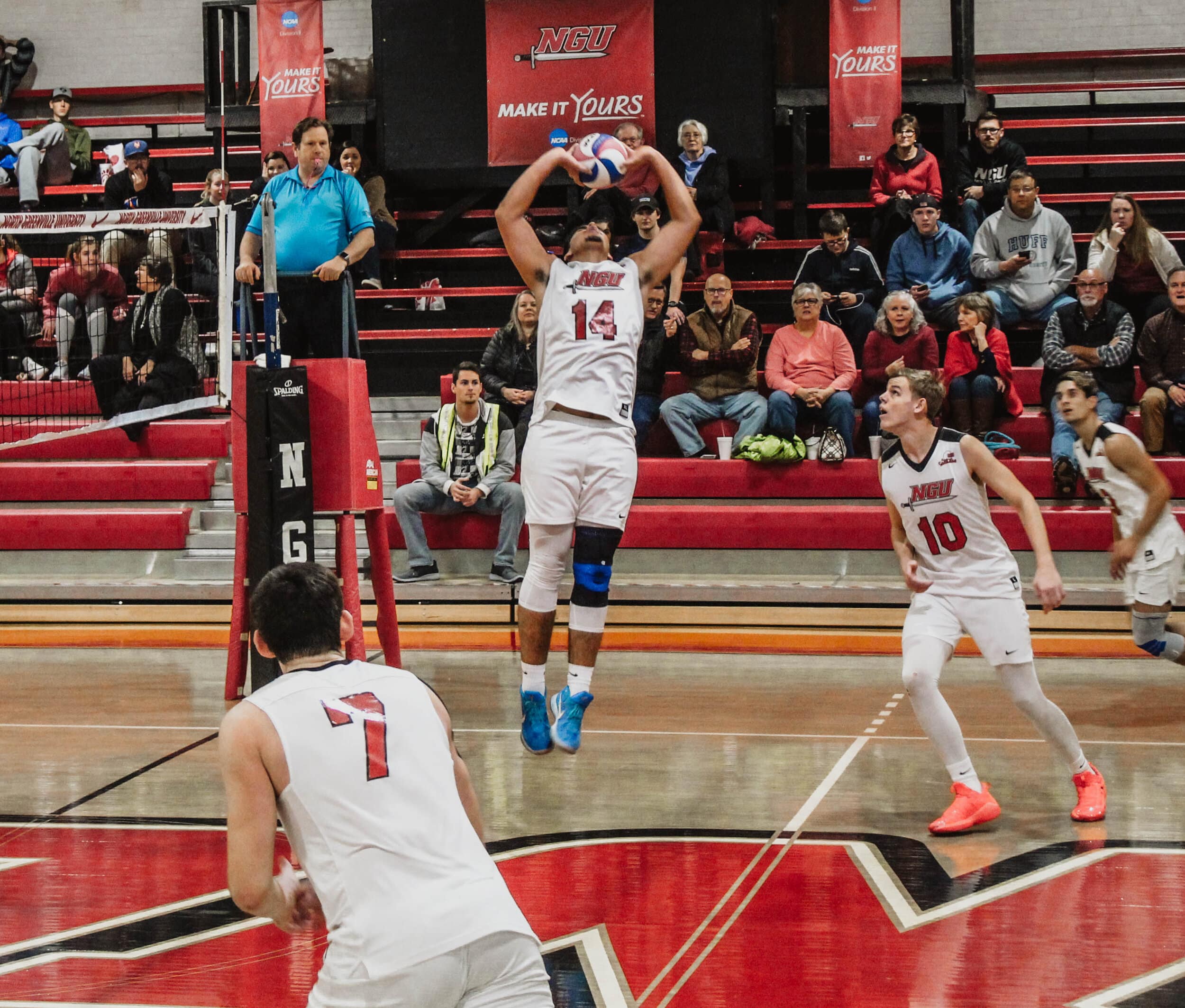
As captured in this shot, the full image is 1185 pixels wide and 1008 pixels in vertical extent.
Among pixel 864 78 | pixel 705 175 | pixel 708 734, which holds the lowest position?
pixel 708 734

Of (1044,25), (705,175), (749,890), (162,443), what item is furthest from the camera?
(1044,25)

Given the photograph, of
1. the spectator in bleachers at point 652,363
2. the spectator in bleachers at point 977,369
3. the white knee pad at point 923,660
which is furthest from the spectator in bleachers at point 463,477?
the white knee pad at point 923,660

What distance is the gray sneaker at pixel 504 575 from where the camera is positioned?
9891 mm

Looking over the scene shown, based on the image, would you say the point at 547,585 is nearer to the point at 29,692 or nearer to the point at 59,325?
the point at 29,692

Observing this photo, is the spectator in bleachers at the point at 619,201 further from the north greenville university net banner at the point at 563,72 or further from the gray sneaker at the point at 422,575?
the gray sneaker at the point at 422,575

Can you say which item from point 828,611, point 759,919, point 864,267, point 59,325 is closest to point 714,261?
point 864,267

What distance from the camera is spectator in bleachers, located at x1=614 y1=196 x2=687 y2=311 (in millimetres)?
11188

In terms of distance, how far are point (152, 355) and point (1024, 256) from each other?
683cm

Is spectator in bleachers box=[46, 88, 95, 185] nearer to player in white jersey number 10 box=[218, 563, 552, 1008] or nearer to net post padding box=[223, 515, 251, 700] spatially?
net post padding box=[223, 515, 251, 700]

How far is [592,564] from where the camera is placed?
577cm

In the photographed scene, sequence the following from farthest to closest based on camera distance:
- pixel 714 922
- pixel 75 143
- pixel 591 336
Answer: pixel 75 143, pixel 591 336, pixel 714 922

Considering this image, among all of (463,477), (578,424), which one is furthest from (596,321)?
(463,477)

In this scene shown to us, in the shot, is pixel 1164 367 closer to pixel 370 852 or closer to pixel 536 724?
pixel 536 724

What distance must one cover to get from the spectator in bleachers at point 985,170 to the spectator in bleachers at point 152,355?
6.71 metres
